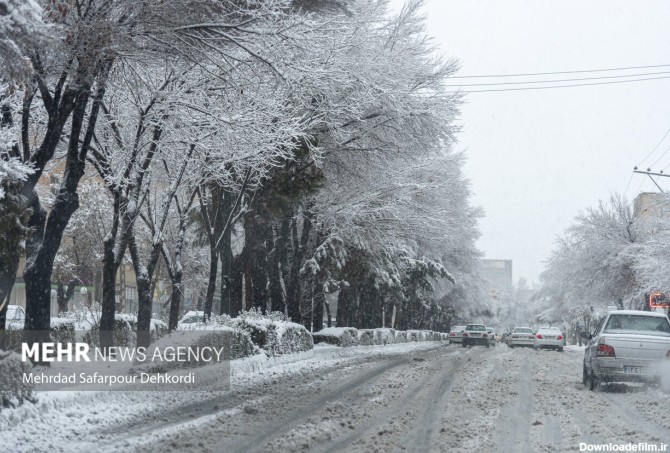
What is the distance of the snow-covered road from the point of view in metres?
8.89

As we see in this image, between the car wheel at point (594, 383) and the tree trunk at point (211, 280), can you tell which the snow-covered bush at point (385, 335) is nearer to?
the tree trunk at point (211, 280)

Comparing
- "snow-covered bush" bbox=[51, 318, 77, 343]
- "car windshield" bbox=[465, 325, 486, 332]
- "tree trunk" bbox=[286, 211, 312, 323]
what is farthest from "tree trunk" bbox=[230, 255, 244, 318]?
→ "car windshield" bbox=[465, 325, 486, 332]

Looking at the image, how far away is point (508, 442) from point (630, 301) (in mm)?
38146

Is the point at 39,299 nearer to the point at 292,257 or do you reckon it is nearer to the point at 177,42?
the point at 177,42

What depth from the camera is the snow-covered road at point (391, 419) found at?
29.2 ft

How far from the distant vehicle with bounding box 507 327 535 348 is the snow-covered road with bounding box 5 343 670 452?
1303 inches

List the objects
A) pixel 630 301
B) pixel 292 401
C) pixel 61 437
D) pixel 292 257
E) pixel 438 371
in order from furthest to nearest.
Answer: pixel 630 301 → pixel 292 257 → pixel 438 371 → pixel 292 401 → pixel 61 437

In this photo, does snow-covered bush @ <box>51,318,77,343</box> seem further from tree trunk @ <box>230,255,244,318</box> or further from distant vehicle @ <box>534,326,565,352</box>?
distant vehicle @ <box>534,326,565,352</box>

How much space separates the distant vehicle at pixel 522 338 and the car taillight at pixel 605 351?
34.6 meters

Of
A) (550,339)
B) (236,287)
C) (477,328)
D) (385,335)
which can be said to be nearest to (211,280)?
(236,287)

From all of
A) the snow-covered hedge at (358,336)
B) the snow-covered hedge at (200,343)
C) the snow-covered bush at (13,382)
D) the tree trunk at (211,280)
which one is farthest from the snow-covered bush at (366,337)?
the snow-covered bush at (13,382)

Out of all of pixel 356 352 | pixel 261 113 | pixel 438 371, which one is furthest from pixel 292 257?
pixel 261 113

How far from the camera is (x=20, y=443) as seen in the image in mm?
8375

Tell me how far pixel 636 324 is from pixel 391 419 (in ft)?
26.1
